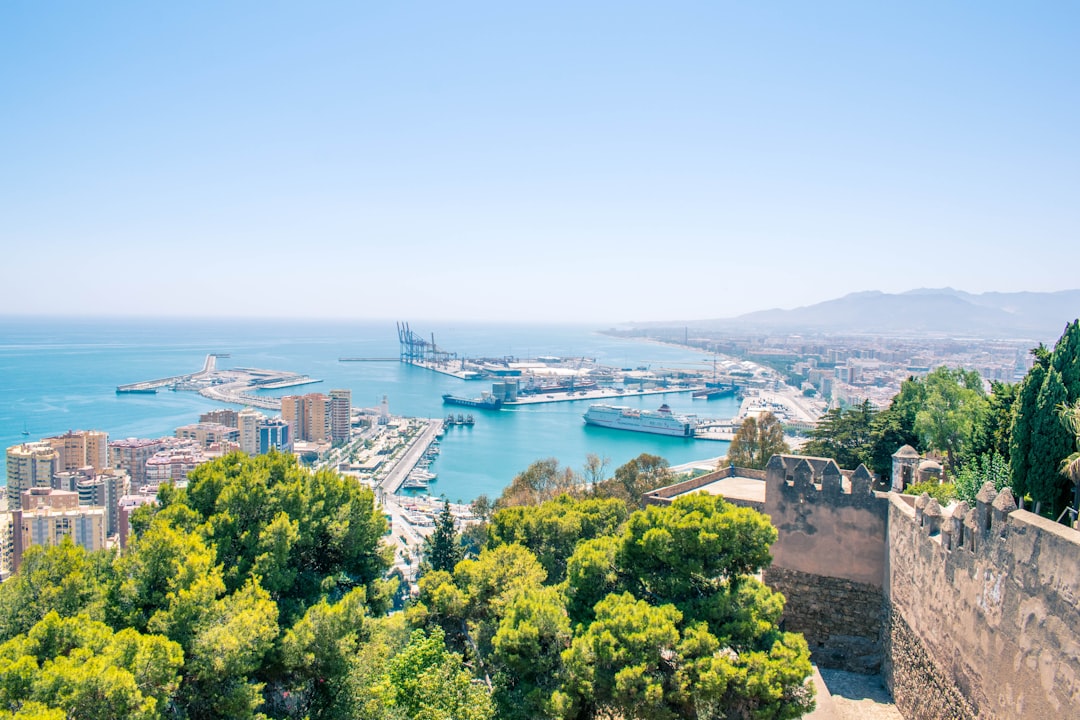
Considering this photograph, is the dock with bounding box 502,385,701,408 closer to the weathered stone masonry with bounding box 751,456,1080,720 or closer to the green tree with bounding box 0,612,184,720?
the weathered stone masonry with bounding box 751,456,1080,720

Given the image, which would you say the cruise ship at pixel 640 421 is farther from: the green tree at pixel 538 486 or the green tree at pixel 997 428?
the green tree at pixel 997 428

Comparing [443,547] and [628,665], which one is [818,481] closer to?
[628,665]

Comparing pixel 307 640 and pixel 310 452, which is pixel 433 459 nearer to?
pixel 310 452

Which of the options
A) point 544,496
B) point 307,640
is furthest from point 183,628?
point 544,496

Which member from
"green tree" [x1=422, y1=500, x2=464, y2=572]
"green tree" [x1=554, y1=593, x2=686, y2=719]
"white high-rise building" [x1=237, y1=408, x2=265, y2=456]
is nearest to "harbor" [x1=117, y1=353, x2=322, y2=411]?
"white high-rise building" [x1=237, y1=408, x2=265, y2=456]

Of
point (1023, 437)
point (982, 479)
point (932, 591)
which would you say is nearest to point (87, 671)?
point (932, 591)
